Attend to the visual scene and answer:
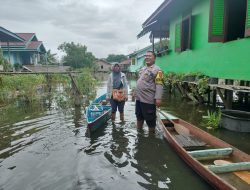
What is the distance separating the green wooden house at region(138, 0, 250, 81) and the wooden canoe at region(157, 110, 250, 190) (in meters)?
2.32

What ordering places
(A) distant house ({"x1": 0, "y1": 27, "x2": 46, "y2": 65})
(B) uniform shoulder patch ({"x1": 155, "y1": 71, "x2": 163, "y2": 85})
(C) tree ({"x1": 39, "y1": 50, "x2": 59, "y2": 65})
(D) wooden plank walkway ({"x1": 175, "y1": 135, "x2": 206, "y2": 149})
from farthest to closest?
(C) tree ({"x1": 39, "y1": 50, "x2": 59, "y2": 65}), (A) distant house ({"x1": 0, "y1": 27, "x2": 46, "y2": 65}), (B) uniform shoulder patch ({"x1": 155, "y1": 71, "x2": 163, "y2": 85}), (D) wooden plank walkway ({"x1": 175, "y1": 135, "x2": 206, "y2": 149})

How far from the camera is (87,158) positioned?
490 centimetres

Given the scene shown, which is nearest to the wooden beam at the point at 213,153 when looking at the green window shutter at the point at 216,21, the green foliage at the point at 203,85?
the green window shutter at the point at 216,21

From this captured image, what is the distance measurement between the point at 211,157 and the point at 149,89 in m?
1.98

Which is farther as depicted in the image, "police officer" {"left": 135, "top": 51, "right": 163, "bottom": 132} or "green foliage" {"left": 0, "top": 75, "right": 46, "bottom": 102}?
"green foliage" {"left": 0, "top": 75, "right": 46, "bottom": 102}

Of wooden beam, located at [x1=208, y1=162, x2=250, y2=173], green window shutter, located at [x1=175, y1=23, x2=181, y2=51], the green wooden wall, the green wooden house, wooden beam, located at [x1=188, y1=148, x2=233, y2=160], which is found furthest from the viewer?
green window shutter, located at [x1=175, y1=23, x2=181, y2=51]

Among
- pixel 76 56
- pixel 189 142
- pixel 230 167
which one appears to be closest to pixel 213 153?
pixel 230 167

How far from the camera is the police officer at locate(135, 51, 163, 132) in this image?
212 inches

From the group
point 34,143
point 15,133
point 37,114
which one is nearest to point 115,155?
point 34,143

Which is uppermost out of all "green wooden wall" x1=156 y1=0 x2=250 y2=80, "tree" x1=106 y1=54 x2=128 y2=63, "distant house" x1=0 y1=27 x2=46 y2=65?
"tree" x1=106 y1=54 x2=128 y2=63

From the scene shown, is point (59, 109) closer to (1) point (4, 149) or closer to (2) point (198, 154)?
(1) point (4, 149)

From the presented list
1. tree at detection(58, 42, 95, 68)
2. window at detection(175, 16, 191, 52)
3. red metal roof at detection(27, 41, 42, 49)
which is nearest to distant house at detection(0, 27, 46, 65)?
red metal roof at detection(27, 41, 42, 49)

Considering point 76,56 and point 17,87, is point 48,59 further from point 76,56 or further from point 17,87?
→ point 17,87

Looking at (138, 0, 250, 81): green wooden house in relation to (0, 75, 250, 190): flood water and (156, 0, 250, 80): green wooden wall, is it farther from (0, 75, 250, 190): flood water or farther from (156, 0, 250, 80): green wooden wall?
(0, 75, 250, 190): flood water
